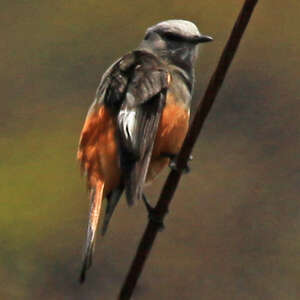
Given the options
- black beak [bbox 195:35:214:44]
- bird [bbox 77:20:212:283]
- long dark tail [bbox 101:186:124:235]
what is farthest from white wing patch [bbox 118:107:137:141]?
black beak [bbox 195:35:214:44]

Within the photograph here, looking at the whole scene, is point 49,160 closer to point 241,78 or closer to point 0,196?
point 0,196

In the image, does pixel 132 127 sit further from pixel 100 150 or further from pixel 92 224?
pixel 92 224

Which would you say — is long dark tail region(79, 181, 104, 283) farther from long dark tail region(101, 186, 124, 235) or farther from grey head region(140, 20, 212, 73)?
grey head region(140, 20, 212, 73)

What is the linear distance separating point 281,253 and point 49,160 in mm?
3912

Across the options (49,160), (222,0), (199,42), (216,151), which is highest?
(199,42)

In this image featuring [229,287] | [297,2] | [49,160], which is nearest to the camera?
[229,287]

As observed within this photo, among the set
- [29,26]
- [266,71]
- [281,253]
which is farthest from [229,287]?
[29,26]

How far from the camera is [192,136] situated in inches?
129

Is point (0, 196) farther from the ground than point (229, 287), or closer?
closer

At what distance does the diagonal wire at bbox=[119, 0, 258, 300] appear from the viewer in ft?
9.82

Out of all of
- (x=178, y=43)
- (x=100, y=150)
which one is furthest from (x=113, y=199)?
(x=178, y=43)

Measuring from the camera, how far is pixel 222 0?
47.8 feet

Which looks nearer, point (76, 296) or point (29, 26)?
point (76, 296)

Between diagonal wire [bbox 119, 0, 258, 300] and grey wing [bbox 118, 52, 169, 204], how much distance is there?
2.35 ft
